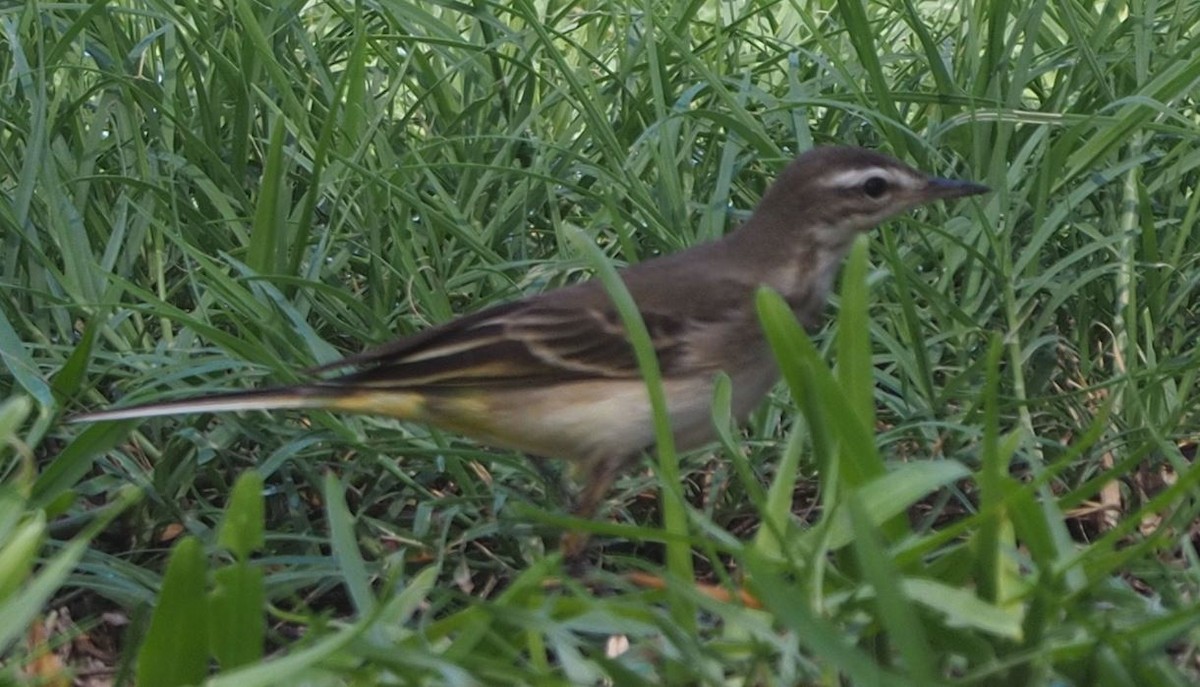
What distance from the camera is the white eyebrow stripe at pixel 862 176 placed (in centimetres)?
444

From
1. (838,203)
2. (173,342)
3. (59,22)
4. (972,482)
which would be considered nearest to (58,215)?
(173,342)

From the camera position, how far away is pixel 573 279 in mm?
5039

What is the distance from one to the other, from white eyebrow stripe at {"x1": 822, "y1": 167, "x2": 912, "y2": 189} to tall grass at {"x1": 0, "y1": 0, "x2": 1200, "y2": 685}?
202 mm

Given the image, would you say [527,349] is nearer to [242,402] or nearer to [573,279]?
[242,402]

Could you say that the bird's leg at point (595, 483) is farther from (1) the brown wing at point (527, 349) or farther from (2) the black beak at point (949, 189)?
(2) the black beak at point (949, 189)

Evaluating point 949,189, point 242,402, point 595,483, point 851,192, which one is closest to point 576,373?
point 595,483

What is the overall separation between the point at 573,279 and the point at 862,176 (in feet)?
2.94

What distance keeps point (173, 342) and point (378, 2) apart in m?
1.41

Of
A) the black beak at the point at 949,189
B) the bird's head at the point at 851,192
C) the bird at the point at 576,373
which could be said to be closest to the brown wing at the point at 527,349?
the bird at the point at 576,373

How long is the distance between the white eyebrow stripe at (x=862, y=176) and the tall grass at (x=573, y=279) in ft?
0.66

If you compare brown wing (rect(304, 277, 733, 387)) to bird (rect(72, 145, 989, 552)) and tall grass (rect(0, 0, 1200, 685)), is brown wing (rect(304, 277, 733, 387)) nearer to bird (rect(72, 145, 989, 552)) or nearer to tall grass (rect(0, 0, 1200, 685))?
bird (rect(72, 145, 989, 552))

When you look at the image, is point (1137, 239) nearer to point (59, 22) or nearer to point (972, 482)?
point (972, 482)

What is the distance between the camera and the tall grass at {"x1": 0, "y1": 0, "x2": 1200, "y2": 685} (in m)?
2.87

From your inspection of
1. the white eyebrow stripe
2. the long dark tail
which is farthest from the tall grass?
the white eyebrow stripe
